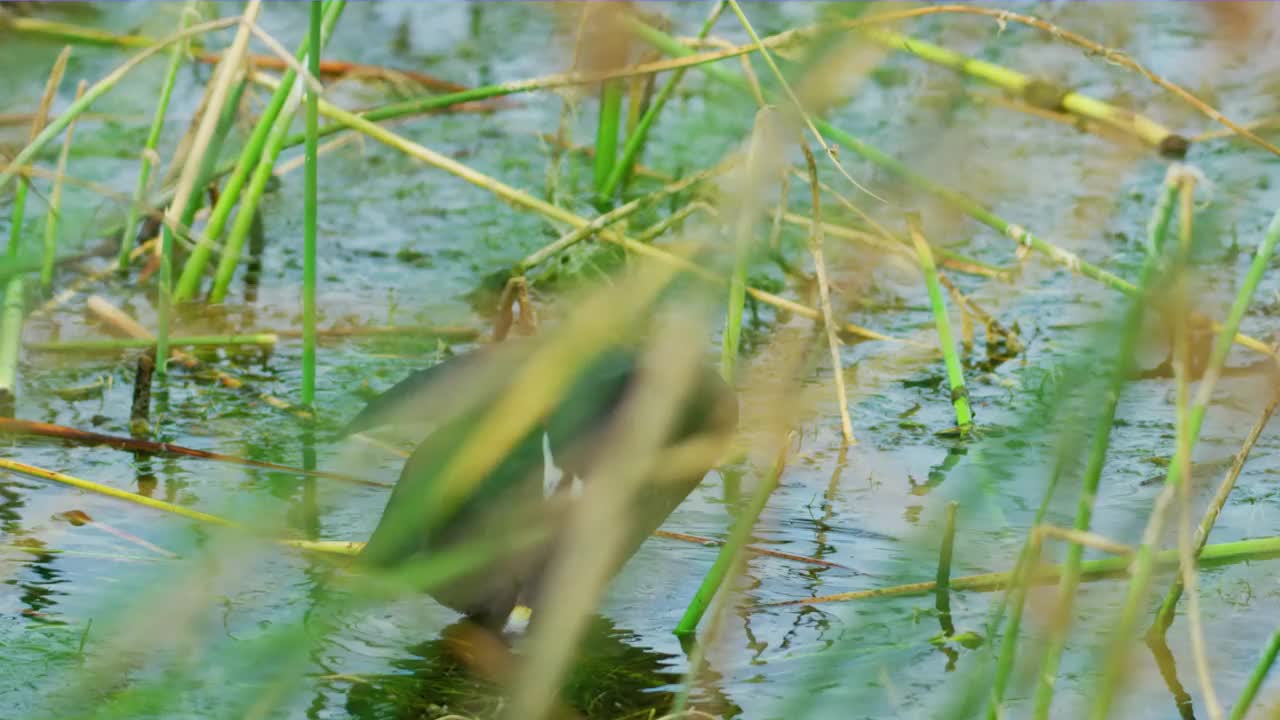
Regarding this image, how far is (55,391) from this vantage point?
2402 millimetres

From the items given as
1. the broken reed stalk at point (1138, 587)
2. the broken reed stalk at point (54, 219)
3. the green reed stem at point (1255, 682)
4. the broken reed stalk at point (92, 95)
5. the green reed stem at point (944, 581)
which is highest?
the broken reed stalk at point (92, 95)

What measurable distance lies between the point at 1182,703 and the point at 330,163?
2.78m

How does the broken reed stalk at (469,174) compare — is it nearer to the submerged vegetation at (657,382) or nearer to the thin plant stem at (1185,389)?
the submerged vegetation at (657,382)

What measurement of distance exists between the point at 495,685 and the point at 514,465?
1.54 ft

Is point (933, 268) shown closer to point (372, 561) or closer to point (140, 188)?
point (140, 188)

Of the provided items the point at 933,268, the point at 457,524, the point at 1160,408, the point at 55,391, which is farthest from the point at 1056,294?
the point at 457,524

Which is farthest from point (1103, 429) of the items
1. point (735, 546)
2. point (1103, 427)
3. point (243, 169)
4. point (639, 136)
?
point (639, 136)

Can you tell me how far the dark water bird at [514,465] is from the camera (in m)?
0.62

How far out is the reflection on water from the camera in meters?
1.46

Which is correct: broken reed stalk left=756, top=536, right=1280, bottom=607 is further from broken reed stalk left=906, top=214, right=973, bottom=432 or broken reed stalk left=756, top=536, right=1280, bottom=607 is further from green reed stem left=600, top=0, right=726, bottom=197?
green reed stem left=600, top=0, right=726, bottom=197

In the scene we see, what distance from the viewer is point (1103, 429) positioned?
2.86 ft

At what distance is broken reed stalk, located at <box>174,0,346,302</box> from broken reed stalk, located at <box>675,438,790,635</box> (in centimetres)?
96

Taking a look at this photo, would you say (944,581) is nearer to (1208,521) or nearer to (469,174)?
(1208,521)

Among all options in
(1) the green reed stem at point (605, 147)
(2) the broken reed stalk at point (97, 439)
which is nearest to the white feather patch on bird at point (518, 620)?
(2) the broken reed stalk at point (97, 439)
